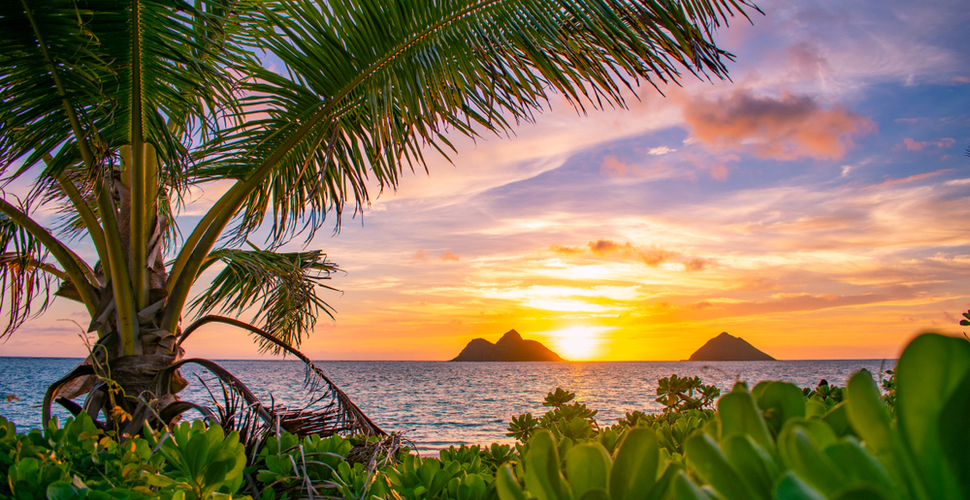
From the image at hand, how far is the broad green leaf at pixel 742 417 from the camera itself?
376 millimetres

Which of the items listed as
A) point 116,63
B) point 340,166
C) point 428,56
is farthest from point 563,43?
point 116,63

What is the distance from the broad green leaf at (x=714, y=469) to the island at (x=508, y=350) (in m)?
125

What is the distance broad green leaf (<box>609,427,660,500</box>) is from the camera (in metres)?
0.41

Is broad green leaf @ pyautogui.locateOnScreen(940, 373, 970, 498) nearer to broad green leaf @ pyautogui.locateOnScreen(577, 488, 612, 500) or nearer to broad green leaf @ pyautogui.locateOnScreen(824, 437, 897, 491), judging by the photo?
broad green leaf @ pyautogui.locateOnScreen(824, 437, 897, 491)

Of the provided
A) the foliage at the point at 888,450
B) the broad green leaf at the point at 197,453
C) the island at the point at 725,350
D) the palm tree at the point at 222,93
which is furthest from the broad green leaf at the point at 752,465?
the island at the point at 725,350

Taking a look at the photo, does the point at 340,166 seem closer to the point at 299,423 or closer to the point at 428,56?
the point at 428,56

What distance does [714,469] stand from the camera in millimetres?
324

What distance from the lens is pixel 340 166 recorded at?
12.4ft

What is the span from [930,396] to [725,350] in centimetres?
10638

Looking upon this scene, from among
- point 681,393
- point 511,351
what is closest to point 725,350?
point 511,351

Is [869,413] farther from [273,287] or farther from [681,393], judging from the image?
[273,287]

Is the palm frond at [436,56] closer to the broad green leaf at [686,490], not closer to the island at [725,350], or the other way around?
the broad green leaf at [686,490]

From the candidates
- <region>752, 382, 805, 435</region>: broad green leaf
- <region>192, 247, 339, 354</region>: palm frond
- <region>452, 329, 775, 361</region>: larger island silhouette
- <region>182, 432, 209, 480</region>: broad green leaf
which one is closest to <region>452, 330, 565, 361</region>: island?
<region>452, 329, 775, 361</region>: larger island silhouette

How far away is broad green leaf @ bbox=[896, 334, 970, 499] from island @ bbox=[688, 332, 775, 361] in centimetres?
6034
